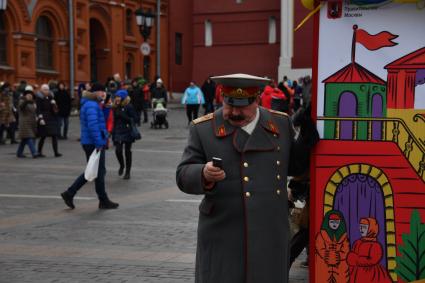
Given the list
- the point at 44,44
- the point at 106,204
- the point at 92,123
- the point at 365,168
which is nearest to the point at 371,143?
the point at 365,168

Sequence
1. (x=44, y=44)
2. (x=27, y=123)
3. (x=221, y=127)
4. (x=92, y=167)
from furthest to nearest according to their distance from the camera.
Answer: (x=44, y=44)
(x=27, y=123)
(x=92, y=167)
(x=221, y=127)

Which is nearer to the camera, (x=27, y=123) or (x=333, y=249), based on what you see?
(x=333, y=249)

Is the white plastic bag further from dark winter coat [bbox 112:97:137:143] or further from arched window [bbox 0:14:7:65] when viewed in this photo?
arched window [bbox 0:14:7:65]

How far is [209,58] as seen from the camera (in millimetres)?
41938

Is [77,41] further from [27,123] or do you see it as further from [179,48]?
[27,123]

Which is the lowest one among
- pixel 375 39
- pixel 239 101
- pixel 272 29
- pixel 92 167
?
pixel 92 167

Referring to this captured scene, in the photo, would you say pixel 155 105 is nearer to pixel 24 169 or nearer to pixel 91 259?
pixel 24 169

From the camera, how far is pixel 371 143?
14.5 ft

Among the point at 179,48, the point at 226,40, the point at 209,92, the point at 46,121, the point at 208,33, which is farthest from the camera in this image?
the point at 179,48

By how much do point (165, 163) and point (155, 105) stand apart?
377 inches

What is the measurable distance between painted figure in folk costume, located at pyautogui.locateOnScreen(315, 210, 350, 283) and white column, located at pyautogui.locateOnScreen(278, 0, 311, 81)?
3335 centimetres

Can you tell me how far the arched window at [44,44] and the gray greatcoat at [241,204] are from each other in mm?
27300

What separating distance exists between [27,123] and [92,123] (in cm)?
695

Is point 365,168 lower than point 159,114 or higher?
higher
